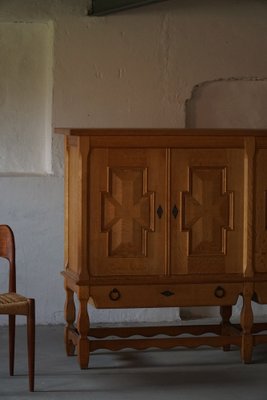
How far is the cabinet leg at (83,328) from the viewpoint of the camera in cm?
613

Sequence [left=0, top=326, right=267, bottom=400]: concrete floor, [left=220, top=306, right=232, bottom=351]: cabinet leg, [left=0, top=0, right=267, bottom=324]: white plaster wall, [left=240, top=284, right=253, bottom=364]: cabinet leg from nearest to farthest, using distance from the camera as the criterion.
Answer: [left=0, top=326, right=267, bottom=400]: concrete floor → [left=240, top=284, right=253, bottom=364]: cabinet leg → [left=220, top=306, right=232, bottom=351]: cabinet leg → [left=0, top=0, right=267, bottom=324]: white plaster wall

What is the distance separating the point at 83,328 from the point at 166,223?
0.81m

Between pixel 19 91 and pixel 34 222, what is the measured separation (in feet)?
3.26

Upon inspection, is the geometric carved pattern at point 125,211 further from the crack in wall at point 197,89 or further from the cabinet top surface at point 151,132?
the crack in wall at point 197,89

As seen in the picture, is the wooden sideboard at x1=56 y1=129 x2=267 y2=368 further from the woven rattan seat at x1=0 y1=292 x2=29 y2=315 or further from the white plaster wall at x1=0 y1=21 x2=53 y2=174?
the white plaster wall at x1=0 y1=21 x2=53 y2=174

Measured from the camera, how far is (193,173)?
622 centimetres

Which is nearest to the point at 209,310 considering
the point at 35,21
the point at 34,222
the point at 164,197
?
the point at 34,222

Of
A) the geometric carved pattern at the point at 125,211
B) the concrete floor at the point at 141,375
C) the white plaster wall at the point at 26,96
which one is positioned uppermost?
the white plaster wall at the point at 26,96

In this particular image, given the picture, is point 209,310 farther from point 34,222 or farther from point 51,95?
point 51,95

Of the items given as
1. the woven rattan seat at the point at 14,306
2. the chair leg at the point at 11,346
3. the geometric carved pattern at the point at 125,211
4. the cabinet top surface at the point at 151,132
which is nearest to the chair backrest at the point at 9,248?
the chair leg at the point at 11,346

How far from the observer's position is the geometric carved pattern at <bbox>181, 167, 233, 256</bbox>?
6.23 meters

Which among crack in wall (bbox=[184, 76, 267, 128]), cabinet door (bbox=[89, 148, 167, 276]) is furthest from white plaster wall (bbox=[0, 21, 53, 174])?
cabinet door (bbox=[89, 148, 167, 276])

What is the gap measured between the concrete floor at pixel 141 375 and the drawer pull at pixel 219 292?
44cm

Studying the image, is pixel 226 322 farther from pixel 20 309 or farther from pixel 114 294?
pixel 20 309
